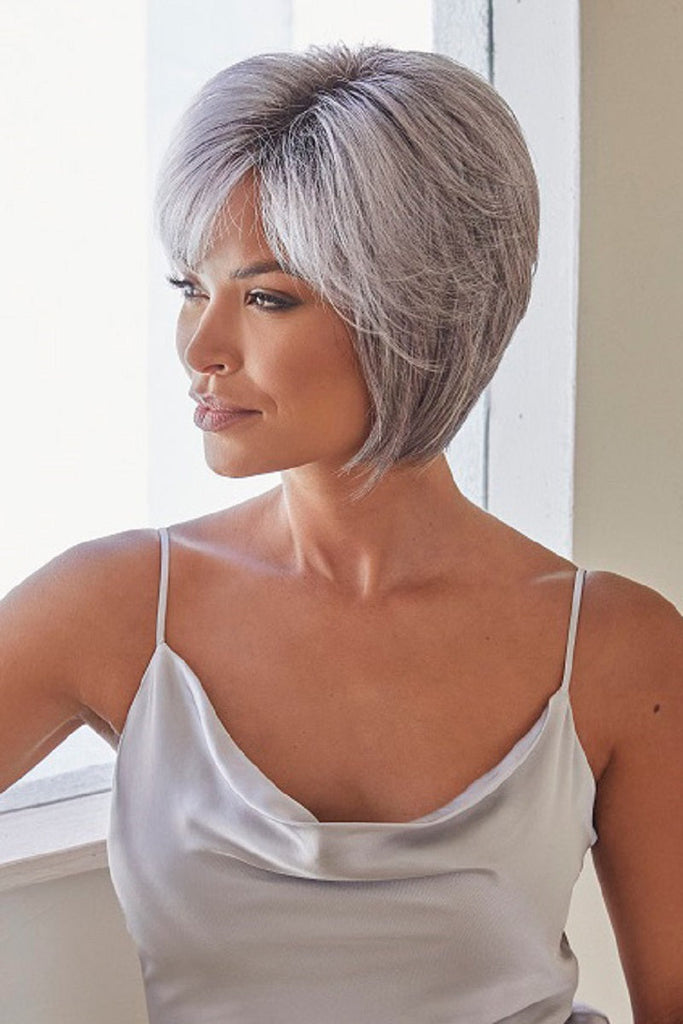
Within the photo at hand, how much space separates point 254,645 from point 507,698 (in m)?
0.23

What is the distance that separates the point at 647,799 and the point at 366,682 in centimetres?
27

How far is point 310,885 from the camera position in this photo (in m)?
1.29

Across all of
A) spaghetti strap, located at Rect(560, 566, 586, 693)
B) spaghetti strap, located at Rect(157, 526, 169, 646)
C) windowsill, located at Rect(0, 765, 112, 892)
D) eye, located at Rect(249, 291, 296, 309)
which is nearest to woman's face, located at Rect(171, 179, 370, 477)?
eye, located at Rect(249, 291, 296, 309)

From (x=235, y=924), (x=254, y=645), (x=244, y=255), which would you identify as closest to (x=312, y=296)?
(x=244, y=255)

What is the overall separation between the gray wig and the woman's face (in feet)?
0.04

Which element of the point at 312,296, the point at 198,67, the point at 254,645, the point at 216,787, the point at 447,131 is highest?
the point at 198,67

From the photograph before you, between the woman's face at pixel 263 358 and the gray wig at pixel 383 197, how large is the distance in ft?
0.04

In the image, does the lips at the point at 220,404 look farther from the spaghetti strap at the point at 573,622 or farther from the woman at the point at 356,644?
the spaghetti strap at the point at 573,622

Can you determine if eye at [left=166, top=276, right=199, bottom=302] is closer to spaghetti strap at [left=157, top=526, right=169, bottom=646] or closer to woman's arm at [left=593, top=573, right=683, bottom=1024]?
spaghetti strap at [left=157, top=526, right=169, bottom=646]

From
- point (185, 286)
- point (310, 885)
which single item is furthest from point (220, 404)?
point (310, 885)

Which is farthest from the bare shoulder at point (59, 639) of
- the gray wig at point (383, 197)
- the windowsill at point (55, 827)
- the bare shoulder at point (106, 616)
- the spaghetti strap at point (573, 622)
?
the spaghetti strap at point (573, 622)

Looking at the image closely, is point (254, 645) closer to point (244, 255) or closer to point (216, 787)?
point (216, 787)

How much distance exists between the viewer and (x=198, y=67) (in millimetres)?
1734

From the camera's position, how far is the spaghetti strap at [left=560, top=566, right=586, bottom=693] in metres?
1.38
